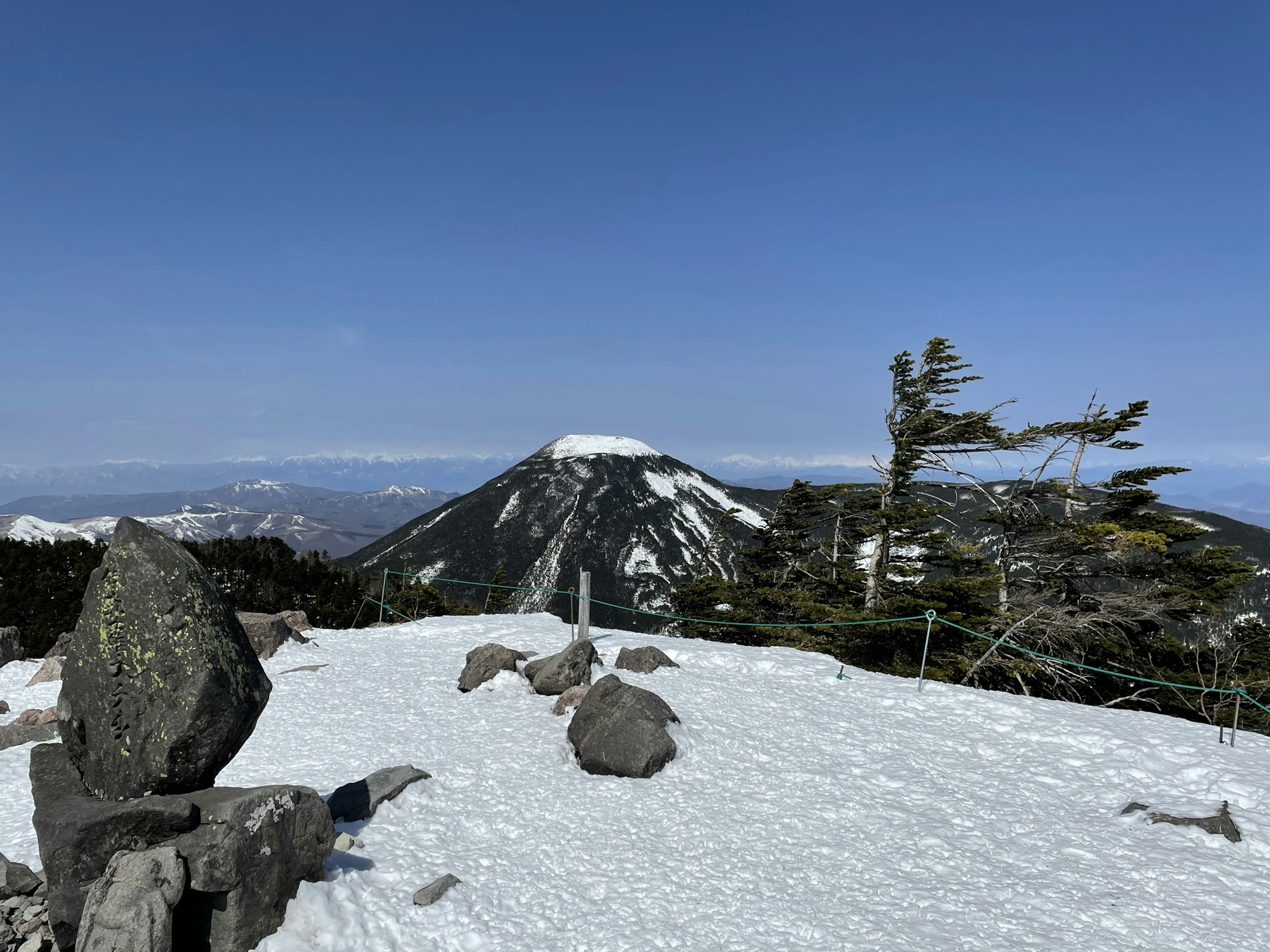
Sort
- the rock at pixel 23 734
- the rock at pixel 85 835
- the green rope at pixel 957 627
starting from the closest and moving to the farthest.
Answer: the rock at pixel 85 835, the rock at pixel 23 734, the green rope at pixel 957 627

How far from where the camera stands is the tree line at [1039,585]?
82.9ft

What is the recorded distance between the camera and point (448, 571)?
159 meters

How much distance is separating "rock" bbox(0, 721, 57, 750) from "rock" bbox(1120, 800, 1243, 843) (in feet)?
50.9

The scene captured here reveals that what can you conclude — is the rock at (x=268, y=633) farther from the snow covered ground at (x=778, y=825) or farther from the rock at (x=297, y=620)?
the snow covered ground at (x=778, y=825)

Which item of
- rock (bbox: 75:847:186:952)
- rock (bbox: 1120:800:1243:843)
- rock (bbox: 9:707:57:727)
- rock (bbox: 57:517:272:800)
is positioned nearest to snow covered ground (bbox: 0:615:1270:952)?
rock (bbox: 1120:800:1243:843)

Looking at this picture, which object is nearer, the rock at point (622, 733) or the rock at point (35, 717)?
the rock at point (622, 733)

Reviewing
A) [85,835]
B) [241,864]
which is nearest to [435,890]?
[241,864]

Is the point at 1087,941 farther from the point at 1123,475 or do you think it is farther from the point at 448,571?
the point at 448,571

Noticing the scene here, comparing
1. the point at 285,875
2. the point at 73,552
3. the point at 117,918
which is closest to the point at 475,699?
the point at 285,875

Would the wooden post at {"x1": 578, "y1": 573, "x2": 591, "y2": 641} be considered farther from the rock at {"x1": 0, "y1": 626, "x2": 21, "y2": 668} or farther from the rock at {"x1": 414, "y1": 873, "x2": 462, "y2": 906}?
the rock at {"x1": 0, "y1": 626, "x2": 21, "y2": 668}

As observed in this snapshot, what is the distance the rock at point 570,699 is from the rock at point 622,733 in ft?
3.32

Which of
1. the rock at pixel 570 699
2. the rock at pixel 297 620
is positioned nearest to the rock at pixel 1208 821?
the rock at pixel 570 699

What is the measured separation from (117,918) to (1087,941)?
830 centimetres

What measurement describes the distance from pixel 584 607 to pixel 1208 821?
36.1ft
